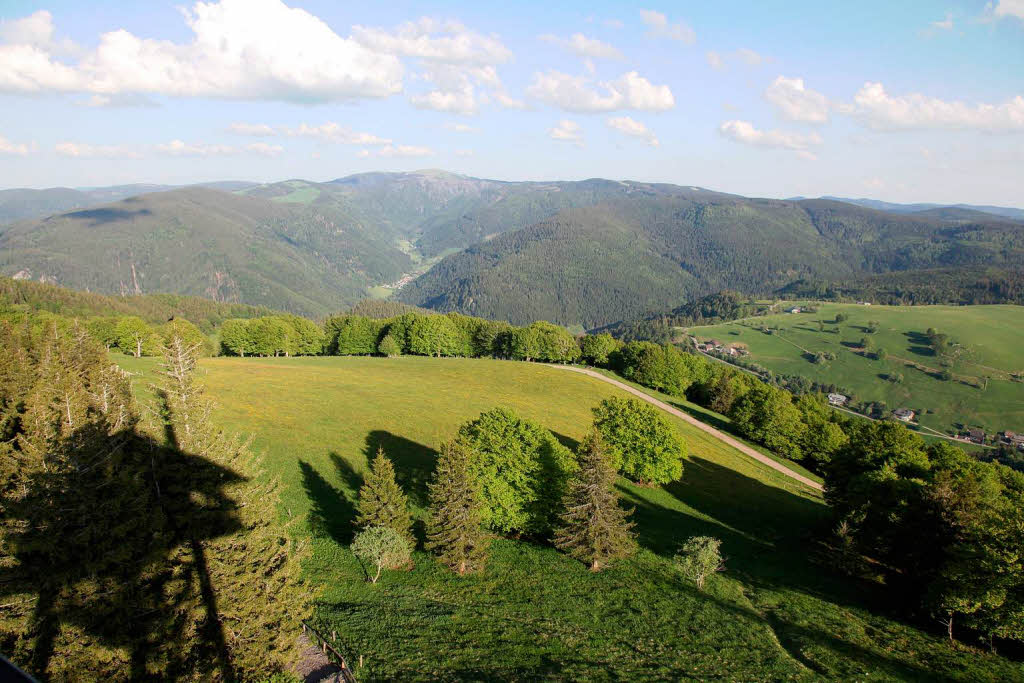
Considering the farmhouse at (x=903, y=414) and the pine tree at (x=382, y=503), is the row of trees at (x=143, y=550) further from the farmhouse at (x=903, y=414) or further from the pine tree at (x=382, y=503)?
the farmhouse at (x=903, y=414)

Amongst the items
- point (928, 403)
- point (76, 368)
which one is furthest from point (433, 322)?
point (928, 403)

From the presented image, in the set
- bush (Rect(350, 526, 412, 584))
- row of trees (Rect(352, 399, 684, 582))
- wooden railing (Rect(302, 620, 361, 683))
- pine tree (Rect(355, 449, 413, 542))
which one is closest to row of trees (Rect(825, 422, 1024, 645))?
row of trees (Rect(352, 399, 684, 582))

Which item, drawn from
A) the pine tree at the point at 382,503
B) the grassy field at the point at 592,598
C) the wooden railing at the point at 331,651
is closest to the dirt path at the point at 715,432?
the grassy field at the point at 592,598

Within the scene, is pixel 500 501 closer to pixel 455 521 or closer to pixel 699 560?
pixel 455 521

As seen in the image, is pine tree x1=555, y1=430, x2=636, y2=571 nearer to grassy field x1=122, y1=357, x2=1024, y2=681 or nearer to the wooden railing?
grassy field x1=122, y1=357, x2=1024, y2=681

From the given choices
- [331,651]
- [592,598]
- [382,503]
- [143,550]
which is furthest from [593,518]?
[143,550]
